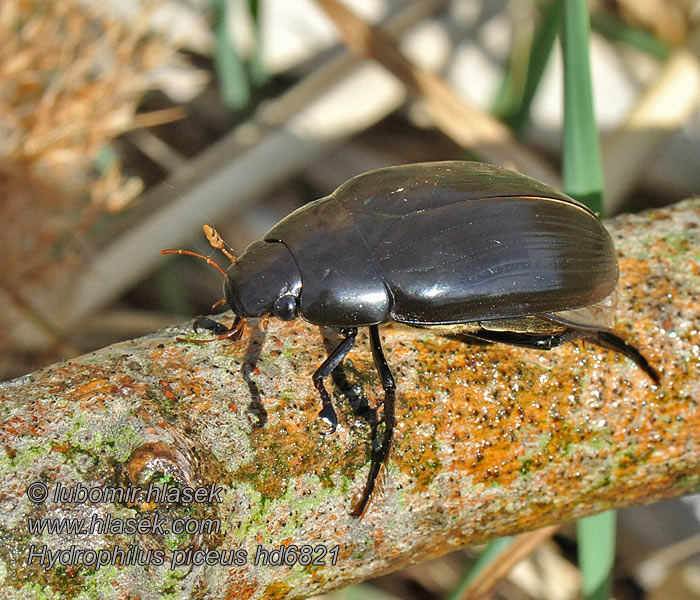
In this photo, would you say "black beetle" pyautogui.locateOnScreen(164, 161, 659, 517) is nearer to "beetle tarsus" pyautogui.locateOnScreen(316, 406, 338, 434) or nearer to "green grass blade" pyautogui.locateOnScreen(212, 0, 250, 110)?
"beetle tarsus" pyautogui.locateOnScreen(316, 406, 338, 434)

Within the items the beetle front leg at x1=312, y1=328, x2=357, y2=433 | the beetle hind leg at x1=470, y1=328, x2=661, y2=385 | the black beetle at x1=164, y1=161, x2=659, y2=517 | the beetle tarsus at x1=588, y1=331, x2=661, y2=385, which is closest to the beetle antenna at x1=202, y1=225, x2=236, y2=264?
the black beetle at x1=164, y1=161, x2=659, y2=517

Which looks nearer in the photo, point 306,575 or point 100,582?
point 100,582

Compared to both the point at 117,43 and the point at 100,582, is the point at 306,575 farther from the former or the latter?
the point at 117,43

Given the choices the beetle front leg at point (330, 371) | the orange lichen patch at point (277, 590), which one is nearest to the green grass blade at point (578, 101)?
the beetle front leg at point (330, 371)

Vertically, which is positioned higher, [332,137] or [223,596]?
[332,137]

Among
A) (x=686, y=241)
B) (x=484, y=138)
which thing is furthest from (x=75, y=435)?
(x=484, y=138)

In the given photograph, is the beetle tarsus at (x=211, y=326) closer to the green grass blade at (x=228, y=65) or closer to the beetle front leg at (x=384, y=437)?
the beetle front leg at (x=384, y=437)

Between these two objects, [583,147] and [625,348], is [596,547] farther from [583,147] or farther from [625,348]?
[583,147]
